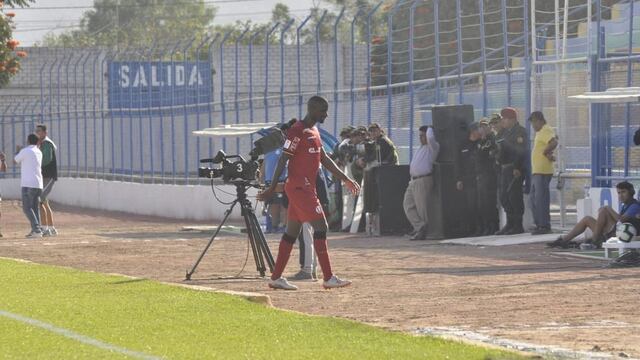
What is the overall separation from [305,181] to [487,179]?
358 inches

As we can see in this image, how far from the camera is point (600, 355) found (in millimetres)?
9875

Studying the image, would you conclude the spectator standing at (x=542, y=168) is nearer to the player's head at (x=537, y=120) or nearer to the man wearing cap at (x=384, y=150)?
the player's head at (x=537, y=120)

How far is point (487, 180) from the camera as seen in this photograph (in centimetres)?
2370

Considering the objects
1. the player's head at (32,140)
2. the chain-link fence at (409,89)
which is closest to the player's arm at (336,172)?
the chain-link fence at (409,89)

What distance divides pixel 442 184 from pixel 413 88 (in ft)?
9.57

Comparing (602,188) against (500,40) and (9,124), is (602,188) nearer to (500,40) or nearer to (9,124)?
(500,40)

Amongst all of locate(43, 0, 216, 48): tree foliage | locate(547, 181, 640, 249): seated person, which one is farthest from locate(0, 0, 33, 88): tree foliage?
locate(43, 0, 216, 48): tree foliage

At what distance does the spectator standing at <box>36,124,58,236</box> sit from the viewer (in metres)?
27.4

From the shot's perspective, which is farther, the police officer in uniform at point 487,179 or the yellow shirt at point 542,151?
the police officer in uniform at point 487,179

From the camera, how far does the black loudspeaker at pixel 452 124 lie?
23.8m

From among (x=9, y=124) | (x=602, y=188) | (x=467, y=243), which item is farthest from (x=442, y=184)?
(x=9, y=124)

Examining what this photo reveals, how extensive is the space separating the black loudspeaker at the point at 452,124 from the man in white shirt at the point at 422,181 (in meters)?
0.16

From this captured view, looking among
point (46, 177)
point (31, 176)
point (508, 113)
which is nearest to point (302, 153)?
point (508, 113)

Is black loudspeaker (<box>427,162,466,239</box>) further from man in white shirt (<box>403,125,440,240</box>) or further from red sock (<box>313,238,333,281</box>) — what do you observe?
red sock (<box>313,238,333,281</box>)
